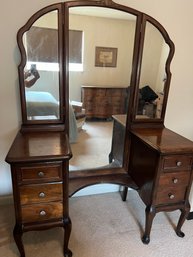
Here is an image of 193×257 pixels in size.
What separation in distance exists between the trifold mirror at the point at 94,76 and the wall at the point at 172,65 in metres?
0.11

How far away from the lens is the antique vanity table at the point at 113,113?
1.33m

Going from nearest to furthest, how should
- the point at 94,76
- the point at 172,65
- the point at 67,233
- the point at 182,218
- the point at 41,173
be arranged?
the point at 41,173 < the point at 67,233 < the point at 182,218 < the point at 94,76 < the point at 172,65

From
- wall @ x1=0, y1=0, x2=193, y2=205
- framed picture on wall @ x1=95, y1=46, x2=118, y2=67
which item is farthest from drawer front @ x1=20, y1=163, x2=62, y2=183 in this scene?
framed picture on wall @ x1=95, y1=46, x2=118, y2=67

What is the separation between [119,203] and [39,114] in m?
1.26

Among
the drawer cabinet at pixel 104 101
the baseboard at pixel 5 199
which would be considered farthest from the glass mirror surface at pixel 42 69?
the baseboard at pixel 5 199

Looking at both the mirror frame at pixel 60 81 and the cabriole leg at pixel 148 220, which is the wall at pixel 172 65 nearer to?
the mirror frame at pixel 60 81

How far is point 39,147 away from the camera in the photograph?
1372 millimetres

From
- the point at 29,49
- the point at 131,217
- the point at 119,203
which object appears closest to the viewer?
the point at 29,49

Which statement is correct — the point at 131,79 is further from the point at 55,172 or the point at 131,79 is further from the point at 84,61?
the point at 55,172

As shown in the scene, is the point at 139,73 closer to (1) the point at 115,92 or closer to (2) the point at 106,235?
(1) the point at 115,92

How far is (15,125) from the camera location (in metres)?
1.76

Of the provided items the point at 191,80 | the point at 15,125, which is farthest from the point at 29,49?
the point at 191,80

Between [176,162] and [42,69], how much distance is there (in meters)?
1.27

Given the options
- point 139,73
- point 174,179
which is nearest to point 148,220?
point 174,179
